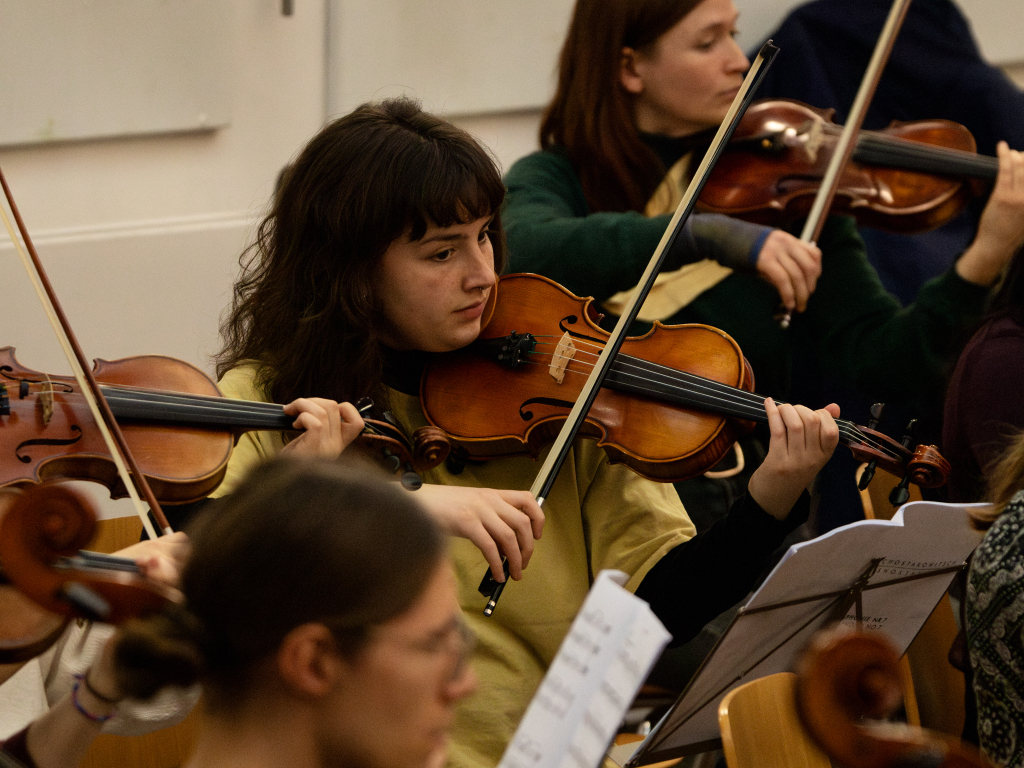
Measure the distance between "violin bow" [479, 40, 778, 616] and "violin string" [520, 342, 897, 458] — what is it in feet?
0.16

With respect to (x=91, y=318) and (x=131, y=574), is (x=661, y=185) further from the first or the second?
(x=131, y=574)

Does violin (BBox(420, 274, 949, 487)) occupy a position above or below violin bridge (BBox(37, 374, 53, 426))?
below

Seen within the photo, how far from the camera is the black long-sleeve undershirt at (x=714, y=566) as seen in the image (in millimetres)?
1253

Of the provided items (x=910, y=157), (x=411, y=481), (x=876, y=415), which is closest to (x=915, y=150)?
(x=910, y=157)

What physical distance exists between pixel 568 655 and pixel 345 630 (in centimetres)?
13

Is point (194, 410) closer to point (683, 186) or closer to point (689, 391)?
point (689, 391)

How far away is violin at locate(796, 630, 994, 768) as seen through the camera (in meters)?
0.57

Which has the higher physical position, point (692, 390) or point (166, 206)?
point (692, 390)

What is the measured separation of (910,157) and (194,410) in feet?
4.47

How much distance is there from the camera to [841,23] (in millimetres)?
2738

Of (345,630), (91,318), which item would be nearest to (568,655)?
(345,630)

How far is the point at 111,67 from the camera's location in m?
2.09

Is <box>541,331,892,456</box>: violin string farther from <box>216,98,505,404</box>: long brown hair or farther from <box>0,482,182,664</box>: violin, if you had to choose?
<box>0,482,182,664</box>: violin

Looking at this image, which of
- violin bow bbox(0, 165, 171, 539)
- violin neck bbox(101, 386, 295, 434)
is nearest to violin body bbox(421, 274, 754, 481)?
violin neck bbox(101, 386, 295, 434)
